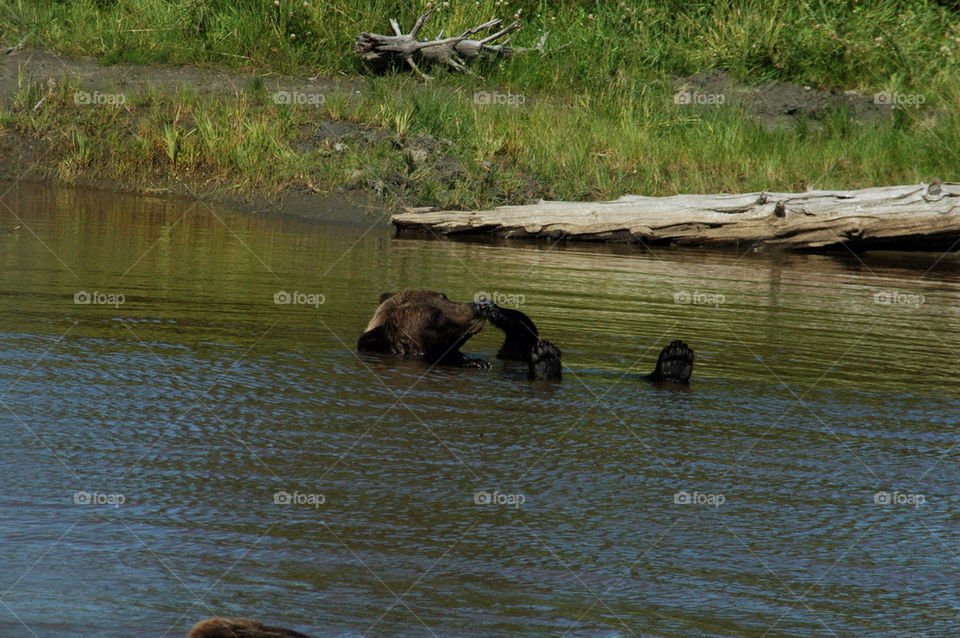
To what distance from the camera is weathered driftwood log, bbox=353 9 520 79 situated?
17562mm

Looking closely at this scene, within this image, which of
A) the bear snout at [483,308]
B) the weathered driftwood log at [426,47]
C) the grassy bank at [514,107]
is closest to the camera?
the bear snout at [483,308]

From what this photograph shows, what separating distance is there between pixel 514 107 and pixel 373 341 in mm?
10260

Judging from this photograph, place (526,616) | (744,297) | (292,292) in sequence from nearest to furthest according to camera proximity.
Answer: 1. (526,616)
2. (292,292)
3. (744,297)

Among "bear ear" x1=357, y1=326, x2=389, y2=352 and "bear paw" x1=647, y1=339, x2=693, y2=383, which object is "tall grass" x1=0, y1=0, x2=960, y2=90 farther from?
"bear paw" x1=647, y1=339, x2=693, y2=383

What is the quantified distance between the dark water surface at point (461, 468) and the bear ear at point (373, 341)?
22cm

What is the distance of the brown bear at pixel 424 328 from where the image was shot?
6.77 m

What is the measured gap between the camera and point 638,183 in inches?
600

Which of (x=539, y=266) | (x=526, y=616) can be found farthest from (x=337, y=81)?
(x=526, y=616)

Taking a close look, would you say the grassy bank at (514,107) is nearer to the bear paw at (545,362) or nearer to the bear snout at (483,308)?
the bear snout at (483,308)

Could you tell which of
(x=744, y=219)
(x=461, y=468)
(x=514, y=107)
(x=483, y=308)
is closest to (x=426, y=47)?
(x=514, y=107)

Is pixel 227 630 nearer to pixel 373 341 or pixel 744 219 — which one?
pixel 373 341

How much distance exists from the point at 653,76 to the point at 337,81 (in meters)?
5.14

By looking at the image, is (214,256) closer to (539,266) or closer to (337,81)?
(539,266)

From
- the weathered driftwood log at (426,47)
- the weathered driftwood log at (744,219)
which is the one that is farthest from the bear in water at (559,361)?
the weathered driftwood log at (426,47)
